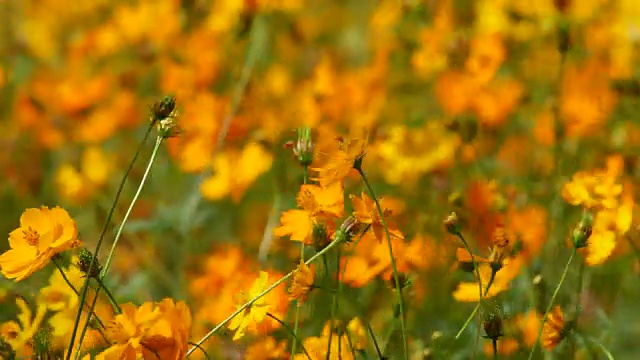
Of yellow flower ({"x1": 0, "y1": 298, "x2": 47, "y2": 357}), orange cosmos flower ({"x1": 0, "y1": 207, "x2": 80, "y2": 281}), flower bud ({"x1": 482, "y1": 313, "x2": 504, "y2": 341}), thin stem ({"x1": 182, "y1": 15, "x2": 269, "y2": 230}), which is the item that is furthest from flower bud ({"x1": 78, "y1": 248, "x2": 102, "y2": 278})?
thin stem ({"x1": 182, "y1": 15, "x2": 269, "y2": 230})

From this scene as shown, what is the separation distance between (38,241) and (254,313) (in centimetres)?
19

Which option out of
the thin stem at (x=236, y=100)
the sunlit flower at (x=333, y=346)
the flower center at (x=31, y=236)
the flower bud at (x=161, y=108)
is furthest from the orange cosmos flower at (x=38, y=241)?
the thin stem at (x=236, y=100)

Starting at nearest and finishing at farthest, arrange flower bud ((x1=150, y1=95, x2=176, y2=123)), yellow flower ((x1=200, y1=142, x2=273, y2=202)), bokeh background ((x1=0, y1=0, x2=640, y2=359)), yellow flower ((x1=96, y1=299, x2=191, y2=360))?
yellow flower ((x1=96, y1=299, x2=191, y2=360))
flower bud ((x1=150, y1=95, x2=176, y2=123))
bokeh background ((x1=0, y1=0, x2=640, y2=359))
yellow flower ((x1=200, y1=142, x2=273, y2=202))

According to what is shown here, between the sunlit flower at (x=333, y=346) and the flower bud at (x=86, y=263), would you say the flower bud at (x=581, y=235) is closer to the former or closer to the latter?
the sunlit flower at (x=333, y=346)

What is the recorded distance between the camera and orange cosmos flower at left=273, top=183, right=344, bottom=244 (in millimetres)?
803

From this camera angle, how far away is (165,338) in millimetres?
726

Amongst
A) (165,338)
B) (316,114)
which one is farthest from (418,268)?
(316,114)

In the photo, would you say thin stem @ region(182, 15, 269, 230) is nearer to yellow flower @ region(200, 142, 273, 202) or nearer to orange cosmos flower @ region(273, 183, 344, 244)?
yellow flower @ region(200, 142, 273, 202)

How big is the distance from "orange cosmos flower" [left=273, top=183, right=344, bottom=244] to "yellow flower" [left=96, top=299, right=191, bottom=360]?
0.13 m

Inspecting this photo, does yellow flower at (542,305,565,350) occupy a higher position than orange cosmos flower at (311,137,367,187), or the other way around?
orange cosmos flower at (311,137,367,187)

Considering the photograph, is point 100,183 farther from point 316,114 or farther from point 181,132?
point 181,132

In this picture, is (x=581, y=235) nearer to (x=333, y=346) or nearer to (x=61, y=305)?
(x=333, y=346)

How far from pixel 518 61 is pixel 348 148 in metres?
1.17

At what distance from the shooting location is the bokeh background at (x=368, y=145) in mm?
1135
